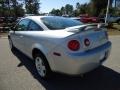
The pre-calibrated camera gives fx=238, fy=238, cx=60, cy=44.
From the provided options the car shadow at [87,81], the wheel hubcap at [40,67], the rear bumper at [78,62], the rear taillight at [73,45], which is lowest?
the car shadow at [87,81]

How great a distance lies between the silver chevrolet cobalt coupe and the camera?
15.4 ft

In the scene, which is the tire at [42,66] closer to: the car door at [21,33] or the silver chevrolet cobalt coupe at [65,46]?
the silver chevrolet cobalt coupe at [65,46]

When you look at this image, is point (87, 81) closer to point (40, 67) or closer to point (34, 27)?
point (40, 67)

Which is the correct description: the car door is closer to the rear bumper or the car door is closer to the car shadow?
the car shadow

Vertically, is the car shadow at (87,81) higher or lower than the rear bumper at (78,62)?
lower

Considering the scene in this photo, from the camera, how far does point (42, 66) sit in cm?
551

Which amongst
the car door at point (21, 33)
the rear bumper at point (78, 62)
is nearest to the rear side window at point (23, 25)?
the car door at point (21, 33)

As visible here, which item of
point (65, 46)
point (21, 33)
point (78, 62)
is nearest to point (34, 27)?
point (21, 33)

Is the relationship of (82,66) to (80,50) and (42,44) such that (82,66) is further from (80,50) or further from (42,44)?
(42,44)

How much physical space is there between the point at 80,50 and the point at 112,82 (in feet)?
3.95

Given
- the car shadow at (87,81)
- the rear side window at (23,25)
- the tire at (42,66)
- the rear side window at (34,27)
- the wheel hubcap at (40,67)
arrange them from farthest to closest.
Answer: the rear side window at (23,25) → the rear side window at (34,27) → the wheel hubcap at (40,67) → the tire at (42,66) → the car shadow at (87,81)

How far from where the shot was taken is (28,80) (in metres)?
5.61

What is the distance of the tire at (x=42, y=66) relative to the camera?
17.4ft

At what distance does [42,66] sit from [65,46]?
3.53ft
